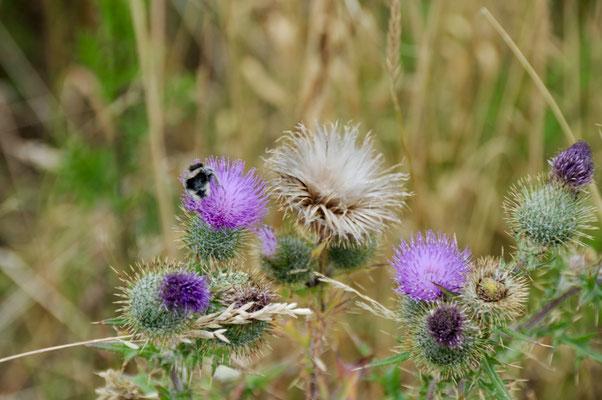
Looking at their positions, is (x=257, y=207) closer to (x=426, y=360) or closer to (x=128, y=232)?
(x=426, y=360)

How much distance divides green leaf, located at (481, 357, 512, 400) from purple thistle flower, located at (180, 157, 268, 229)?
41.6 inches

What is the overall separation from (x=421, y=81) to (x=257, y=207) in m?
2.09

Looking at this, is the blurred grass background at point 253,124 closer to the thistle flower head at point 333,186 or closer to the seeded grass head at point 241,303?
the thistle flower head at point 333,186

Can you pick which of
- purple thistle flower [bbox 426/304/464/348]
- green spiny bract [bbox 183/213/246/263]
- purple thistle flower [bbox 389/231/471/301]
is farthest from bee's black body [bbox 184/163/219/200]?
purple thistle flower [bbox 426/304/464/348]

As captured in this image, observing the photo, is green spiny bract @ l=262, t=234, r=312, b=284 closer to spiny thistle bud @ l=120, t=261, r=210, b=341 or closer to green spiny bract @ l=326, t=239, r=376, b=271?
green spiny bract @ l=326, t=239, r=376, b=271

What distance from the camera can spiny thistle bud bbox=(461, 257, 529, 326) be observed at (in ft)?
6.92

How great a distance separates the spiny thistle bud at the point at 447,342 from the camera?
2074 mm

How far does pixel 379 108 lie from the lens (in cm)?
473

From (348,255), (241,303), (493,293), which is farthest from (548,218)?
(241,303)

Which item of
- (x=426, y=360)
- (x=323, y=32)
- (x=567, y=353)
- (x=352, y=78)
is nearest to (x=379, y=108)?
(x=352, y=78)

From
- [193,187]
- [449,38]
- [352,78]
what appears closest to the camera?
[193,187]

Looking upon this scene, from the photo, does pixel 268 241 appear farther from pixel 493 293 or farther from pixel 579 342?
pixel 579 342

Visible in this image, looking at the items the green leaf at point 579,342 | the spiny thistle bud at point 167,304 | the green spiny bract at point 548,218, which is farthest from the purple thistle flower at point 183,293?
the green leaf at point 579,342

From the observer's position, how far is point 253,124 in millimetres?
4871
